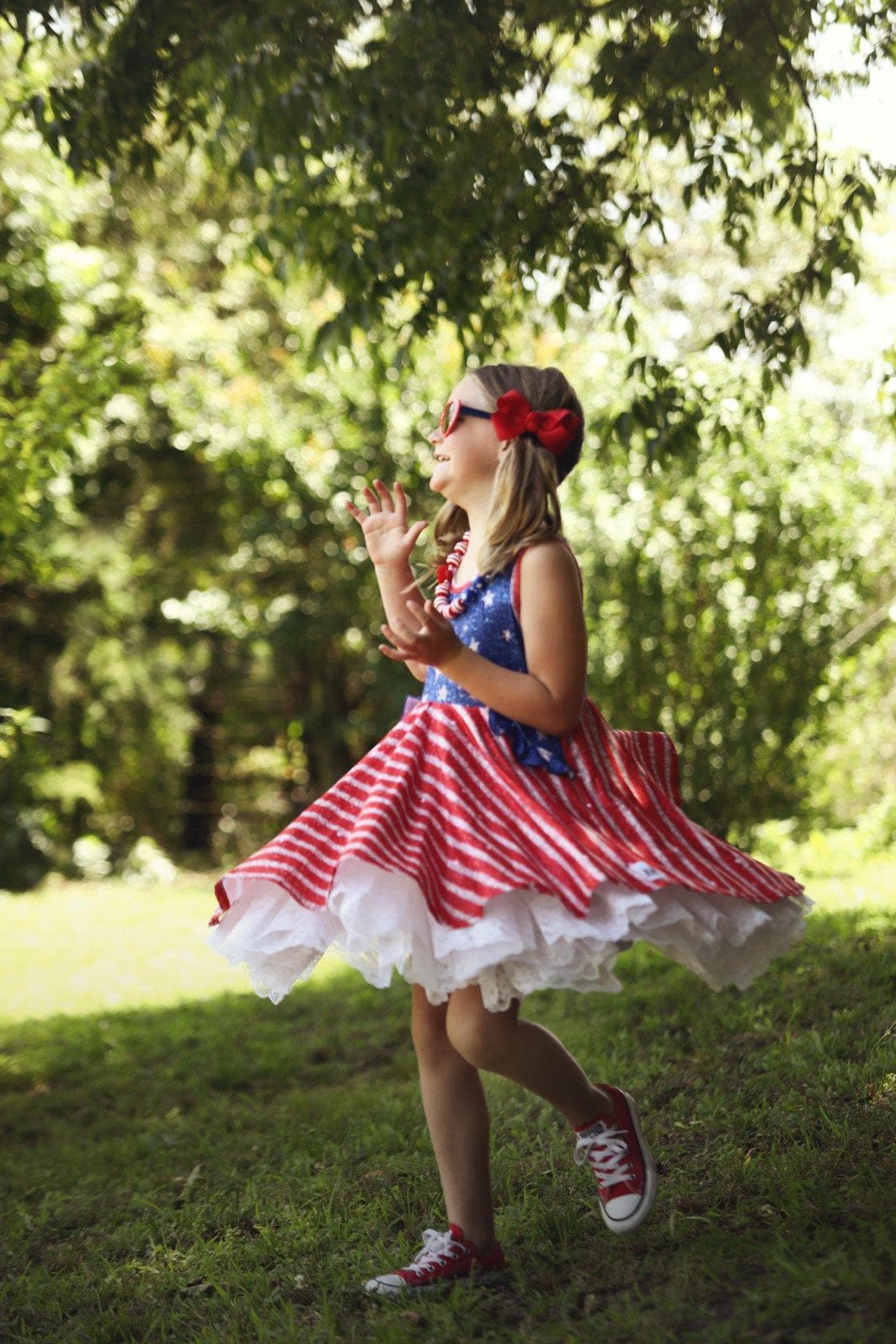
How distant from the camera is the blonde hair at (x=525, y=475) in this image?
2361 mm

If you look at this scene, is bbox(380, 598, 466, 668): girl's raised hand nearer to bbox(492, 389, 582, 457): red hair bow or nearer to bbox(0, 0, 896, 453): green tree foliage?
bbox(492, 389, 582, 457): red hair bow

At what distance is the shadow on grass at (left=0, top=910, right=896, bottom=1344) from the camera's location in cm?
215

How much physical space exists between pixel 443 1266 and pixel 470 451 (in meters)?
1.54

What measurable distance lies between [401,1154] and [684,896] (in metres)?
1.51

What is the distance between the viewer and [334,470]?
29.4 ft

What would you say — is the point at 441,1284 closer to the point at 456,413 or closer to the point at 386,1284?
the point at 386,1284

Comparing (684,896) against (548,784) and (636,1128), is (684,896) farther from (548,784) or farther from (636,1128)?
(636,1128)

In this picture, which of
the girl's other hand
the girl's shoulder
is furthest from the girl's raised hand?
the girl's shoulder

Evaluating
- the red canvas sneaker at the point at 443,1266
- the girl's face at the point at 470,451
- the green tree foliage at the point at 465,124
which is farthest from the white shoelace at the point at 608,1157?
the green tree foliage at the point at 465,124

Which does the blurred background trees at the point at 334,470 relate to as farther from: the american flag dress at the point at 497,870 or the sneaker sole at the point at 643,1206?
the sneaker sole at the point at 643,1206

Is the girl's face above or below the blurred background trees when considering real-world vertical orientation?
below

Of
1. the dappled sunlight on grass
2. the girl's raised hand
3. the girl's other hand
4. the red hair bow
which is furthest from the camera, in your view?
the dappled sunlight on grass

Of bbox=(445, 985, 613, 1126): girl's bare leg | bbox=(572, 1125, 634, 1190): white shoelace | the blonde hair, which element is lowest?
bbox=(572, 1125, 634, 1190): white shoelace

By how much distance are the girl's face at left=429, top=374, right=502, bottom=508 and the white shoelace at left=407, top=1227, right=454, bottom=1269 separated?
4.62ft
